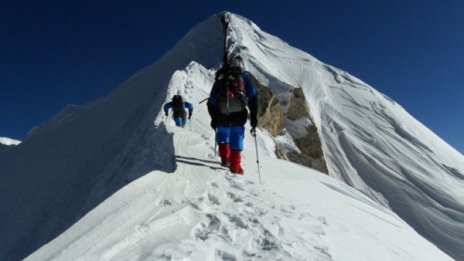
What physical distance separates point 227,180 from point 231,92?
187cm

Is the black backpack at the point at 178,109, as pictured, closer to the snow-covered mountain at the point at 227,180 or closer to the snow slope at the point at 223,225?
the snow-covered mountain at the point at 227,180

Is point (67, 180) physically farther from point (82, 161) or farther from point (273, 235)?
point (273, 235)

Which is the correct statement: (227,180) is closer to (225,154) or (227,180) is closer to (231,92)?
(225,154)

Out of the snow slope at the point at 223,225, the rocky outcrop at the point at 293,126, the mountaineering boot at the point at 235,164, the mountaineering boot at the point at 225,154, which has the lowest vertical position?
the snow slope at the point at 223,225

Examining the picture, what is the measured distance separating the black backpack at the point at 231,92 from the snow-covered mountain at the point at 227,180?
3.60 ft

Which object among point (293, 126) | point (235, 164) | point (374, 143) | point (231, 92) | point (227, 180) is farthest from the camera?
point (374, 143)

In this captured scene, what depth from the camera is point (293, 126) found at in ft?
78.0

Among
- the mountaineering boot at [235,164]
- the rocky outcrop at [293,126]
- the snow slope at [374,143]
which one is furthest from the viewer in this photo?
the rocky outcrop at [293,126]

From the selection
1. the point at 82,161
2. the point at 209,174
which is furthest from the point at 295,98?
the point at 209,174

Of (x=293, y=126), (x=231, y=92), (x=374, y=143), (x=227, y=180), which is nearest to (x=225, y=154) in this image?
(x=231, y=92)

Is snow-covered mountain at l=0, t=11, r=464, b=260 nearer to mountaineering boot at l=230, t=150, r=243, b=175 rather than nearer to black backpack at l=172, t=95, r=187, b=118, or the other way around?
mountaineering boot at l=230, t=150, r=243, b=175

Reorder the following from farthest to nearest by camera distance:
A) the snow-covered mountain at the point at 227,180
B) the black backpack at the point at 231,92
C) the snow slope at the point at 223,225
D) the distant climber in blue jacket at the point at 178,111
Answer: the distant climber in blue jacket at the point at 178,111
the black backpack at the point at 231,92
the snow-covered mountain at the point at 227,180
the snow slope at the point at 223,225

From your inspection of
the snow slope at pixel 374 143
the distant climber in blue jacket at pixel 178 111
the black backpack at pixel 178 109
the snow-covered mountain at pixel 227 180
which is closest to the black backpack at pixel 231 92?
the snow-covered mountain at pixel 227 180

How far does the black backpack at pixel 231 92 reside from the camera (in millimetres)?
7574
